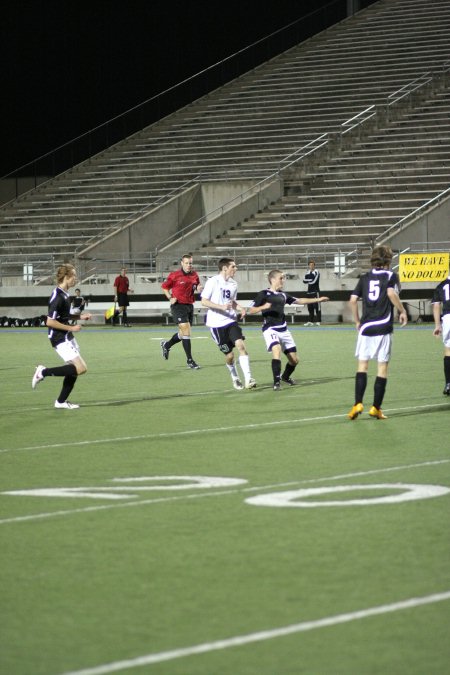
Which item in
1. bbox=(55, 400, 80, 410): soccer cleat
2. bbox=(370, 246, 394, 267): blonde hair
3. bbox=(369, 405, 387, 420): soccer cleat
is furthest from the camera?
bbox=(55, 400, 80, 410): soccer cleat

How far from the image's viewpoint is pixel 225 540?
7.62m

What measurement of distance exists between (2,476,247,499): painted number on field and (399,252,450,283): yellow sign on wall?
32291mm

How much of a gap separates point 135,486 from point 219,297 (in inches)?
378

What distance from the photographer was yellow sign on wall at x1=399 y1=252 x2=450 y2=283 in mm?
41719

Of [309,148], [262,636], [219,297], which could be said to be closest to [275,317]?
[219,297]

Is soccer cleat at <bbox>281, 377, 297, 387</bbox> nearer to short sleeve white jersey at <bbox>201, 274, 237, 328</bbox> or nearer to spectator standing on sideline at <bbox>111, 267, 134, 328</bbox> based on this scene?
short sleeve white jersey at <bbox>201, 274, 237, 328</bbox>

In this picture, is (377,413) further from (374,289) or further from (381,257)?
(381,257)

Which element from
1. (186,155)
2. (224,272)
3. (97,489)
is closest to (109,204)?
(186,155)

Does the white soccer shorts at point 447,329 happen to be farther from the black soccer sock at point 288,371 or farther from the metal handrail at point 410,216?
the metal handrail at point 410,216

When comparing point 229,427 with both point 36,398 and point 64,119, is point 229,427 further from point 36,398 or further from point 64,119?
point 64,119

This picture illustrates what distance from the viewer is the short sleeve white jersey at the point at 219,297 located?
62.8 feet

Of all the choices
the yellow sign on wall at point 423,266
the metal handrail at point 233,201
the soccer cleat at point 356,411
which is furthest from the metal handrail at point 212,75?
the soccer cleat at point 356,411

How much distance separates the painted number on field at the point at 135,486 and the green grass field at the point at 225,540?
0.09 feet

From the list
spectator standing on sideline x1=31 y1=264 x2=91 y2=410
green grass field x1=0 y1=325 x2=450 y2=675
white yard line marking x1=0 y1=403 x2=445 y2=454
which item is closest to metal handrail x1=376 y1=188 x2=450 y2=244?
spectator standing on sideline x1=31 y1=264 x2=91 y2=410
